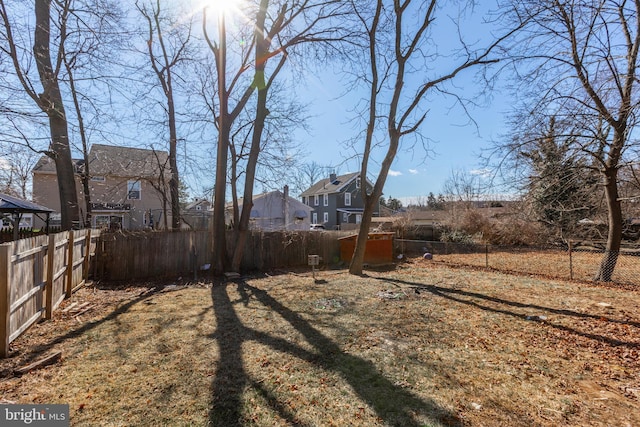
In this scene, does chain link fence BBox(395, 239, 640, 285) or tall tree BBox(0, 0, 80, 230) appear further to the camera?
chain link fence BBox(395, 239, 640, 285)

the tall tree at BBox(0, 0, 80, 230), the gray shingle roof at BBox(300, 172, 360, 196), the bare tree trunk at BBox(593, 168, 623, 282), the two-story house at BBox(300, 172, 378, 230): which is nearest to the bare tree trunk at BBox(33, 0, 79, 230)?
the tall tree at BBox(0, 0, 80, 230)

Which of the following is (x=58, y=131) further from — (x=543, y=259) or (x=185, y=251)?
(x=543, y=259)

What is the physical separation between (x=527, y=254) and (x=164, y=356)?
15.9 m

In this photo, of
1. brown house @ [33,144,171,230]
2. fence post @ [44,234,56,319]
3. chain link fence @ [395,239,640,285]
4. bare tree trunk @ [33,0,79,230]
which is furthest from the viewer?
brown house @ [33,144,171,230]

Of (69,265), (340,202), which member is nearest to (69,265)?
(69,265)

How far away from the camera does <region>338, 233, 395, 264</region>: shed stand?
453 inches

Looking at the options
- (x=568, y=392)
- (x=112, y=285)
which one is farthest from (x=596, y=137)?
(x=112, y=285)

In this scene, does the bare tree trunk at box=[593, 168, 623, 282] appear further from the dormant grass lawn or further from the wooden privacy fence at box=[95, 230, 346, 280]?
the wooden privacy fence at box=[95, 230, 346, 280]

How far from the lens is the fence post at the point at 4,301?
3244 millimetres

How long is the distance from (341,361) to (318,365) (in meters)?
0.28

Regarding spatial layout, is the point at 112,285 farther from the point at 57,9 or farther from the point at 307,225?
the point at 307,225

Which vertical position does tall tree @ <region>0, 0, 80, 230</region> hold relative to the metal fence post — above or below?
above

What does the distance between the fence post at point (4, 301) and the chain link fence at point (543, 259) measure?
38.4 feet

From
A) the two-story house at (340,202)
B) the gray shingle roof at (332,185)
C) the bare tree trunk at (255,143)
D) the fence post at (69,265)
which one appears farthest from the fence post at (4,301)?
the gray shingle roof at (332,185)
